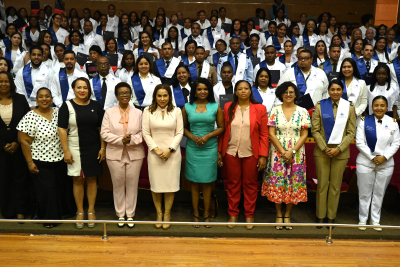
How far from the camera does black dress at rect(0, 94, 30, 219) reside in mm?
3348

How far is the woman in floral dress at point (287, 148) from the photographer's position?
3.24m

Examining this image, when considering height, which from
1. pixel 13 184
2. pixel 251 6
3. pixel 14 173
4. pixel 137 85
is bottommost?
pixel 13 184

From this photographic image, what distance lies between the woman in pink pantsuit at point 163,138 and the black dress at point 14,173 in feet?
3.97

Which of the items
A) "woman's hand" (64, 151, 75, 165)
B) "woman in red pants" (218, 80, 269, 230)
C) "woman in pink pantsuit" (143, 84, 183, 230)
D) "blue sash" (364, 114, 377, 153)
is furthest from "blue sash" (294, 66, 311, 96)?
"woman's hand" (64, 151, 75, 165)

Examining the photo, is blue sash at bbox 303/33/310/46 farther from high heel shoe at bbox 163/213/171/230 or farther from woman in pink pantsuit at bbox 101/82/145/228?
high heel shoe at bbox 163/213/171/230

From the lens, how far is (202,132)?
130 inches

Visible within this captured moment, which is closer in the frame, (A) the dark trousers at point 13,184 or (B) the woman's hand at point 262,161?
(B) the woman's hand at point 262,161

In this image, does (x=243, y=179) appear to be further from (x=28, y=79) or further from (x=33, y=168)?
(x=28, y=79)

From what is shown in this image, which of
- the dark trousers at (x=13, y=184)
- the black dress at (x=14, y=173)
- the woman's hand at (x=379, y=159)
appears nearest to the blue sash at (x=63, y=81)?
the black dress at (x=14, y=173)

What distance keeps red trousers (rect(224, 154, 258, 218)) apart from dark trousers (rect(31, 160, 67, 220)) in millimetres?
1575

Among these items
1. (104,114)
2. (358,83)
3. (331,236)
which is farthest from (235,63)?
(331,236)

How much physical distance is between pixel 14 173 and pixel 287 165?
8.38ft

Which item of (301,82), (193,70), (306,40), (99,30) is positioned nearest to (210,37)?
(306,40)

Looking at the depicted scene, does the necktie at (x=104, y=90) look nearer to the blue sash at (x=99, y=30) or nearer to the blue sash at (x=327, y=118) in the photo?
the blue sash at (x=327, y=118)
